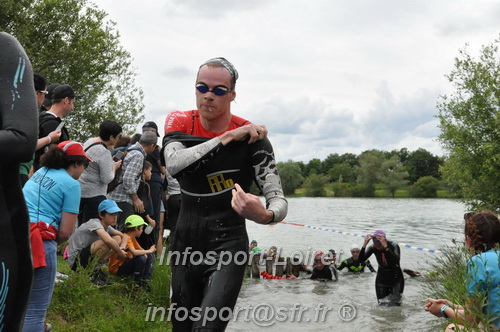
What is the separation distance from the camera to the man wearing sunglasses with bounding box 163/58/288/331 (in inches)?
128

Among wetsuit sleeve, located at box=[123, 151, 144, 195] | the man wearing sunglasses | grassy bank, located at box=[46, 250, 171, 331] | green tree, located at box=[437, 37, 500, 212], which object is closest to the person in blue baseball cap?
grassy bank, located at box=[46, 250, 171, 331]

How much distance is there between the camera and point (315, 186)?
118875 millimetres

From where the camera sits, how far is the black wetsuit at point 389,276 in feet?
45.5

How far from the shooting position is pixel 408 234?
148 feet

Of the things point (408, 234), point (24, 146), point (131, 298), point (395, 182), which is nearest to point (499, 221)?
point (24, 146)

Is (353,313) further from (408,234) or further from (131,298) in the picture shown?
(408,234)

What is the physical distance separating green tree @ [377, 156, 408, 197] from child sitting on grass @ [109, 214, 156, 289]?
112317 mm

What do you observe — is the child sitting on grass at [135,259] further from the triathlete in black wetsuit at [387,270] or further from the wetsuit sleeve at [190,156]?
the triathlete in black wetsuit at [387,270]

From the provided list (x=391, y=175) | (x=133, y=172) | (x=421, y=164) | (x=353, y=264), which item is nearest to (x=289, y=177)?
(x=391, y=175)

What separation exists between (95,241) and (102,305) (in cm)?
88

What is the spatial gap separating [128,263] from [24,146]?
631 cm

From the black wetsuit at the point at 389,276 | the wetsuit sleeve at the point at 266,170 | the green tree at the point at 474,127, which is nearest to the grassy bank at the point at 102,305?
the wetsuit sleeve at the point at 266,170

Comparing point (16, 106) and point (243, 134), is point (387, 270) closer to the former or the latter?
point (243, 134)

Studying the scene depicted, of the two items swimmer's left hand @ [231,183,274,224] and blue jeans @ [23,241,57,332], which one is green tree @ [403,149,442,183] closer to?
blue jeans @ [23,241,57,332]
